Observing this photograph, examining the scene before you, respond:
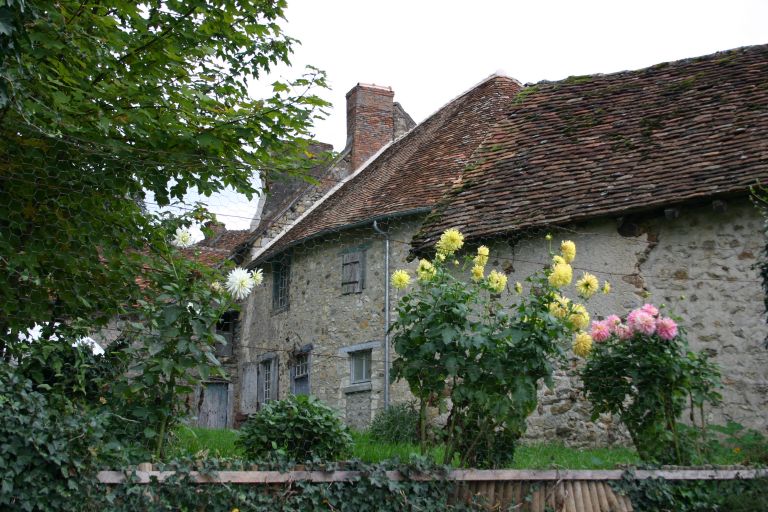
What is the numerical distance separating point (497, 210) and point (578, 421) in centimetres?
259

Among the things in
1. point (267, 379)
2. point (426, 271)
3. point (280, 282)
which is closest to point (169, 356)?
point (426, 271)

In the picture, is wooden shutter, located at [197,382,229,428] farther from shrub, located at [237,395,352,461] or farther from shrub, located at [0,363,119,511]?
shrub, located at [0,363,119,511]

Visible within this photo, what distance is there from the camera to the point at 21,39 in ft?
17.4

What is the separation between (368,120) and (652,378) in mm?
15081

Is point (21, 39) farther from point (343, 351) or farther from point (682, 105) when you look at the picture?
point (343, 351)

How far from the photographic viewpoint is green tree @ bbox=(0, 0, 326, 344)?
604 centimetres

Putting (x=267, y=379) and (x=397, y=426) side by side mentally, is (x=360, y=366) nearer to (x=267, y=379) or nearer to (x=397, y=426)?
(x=397, y=426)

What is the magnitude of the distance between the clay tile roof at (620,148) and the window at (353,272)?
460 centimetres

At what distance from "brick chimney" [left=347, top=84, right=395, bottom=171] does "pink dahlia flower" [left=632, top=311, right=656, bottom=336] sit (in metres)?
14.2

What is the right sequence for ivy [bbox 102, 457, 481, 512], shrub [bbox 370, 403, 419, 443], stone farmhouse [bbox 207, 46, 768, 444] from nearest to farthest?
ivy [bbox 102, 457, 481, 512] < stone farmhouse [bbox 207, 46, 768, 444] < shrub [bbox 370, 403, 419, 443]

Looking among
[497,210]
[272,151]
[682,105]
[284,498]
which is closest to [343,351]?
[497,210]

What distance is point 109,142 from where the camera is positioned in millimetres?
6160

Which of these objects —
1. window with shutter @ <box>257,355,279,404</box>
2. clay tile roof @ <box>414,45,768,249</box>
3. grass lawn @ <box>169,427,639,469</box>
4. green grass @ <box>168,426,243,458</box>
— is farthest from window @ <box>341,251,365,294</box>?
grass lawn @ <box>169,427,639,469</box>

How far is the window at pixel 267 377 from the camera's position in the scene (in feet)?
59.4
